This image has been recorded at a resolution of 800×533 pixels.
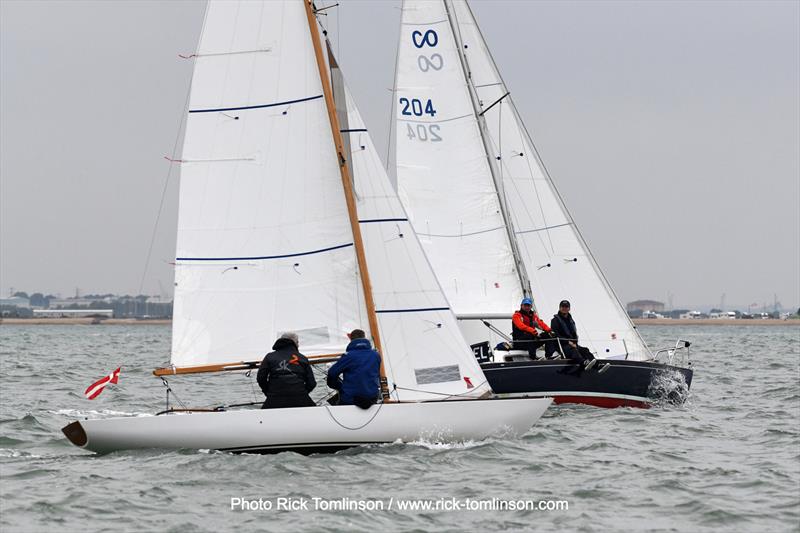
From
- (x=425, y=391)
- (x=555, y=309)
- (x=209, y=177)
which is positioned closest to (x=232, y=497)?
(x=425, y=391)

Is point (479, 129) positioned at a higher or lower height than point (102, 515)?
higher

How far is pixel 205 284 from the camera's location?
1532cm

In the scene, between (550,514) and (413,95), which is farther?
(413,95)

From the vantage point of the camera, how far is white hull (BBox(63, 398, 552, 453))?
13.9m

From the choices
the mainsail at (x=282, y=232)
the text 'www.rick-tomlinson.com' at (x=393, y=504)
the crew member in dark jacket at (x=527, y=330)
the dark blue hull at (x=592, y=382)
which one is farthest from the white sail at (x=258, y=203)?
the crew member in dark jacket at (x=527, y=330)

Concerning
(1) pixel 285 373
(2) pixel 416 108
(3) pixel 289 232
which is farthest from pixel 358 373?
(2) pixel 416 108

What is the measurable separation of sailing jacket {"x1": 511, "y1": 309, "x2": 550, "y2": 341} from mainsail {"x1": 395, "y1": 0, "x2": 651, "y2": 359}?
5.01 ft

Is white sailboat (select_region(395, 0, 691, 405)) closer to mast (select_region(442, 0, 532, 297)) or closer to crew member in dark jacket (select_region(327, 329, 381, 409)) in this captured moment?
mast (select_region(442, 0, 532, 297))

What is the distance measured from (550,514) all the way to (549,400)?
4.17 meters

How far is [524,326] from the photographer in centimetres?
2119

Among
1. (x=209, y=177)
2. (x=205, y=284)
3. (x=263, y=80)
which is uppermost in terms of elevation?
(x=263, y=80)

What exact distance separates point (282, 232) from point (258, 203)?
0.49 m

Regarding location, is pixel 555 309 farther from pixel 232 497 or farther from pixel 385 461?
pixel 232 497

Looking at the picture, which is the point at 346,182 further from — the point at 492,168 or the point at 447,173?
the point at 447,173
